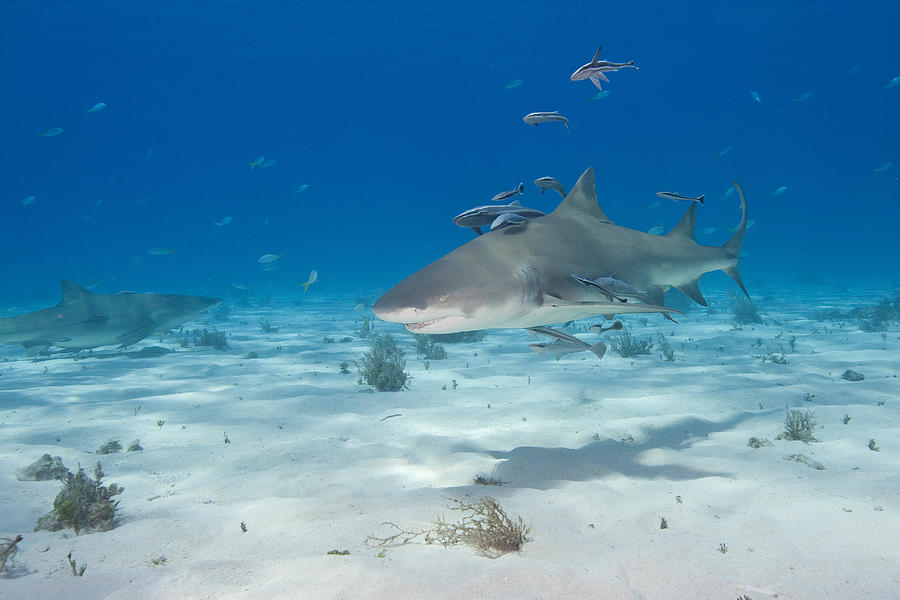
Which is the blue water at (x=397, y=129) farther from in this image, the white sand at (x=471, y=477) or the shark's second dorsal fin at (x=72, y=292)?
the white sand at (x=471, y=477)

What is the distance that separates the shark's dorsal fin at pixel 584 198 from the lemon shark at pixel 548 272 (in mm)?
12

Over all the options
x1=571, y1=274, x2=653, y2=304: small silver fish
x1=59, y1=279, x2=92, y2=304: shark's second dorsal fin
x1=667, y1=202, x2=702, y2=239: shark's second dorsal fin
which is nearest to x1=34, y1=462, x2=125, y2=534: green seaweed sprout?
x1=571, y1=274, x2=653, y2=304: small silver fish

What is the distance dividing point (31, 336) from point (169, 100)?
11538 cm

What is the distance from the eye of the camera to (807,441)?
4793 mm

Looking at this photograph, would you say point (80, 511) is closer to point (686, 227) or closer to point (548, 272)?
point (548, 272)

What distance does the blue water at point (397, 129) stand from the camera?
57125 millimetres

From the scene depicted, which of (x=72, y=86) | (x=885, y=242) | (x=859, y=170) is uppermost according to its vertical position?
(x=72, y=86)

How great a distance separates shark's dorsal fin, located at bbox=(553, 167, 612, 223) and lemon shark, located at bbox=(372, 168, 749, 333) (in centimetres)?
1

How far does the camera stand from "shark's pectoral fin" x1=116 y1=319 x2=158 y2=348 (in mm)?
10484

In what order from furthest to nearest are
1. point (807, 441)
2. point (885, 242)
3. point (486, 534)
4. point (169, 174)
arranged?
point (169, 174), point (885, 242), point (807, 441), point (486, 534)

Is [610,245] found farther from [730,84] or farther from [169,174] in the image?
[169,174]

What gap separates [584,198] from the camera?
517cm

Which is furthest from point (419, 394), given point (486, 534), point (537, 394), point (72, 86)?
point (72, 86)

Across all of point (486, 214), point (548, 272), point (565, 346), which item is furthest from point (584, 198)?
point (565, 346)
